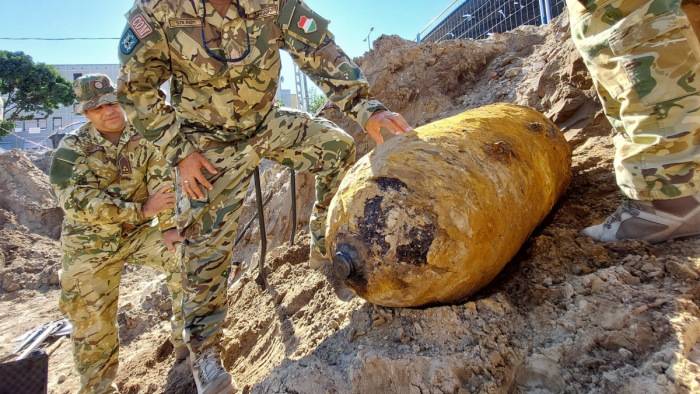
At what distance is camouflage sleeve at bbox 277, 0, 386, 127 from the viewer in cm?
214

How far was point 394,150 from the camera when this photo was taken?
1.58 metres

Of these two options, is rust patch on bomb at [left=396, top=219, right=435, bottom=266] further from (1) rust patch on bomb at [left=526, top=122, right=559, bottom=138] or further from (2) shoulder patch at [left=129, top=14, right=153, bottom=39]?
(2) shoulder patch at [left=129, top=14, right=153, bottom=39]

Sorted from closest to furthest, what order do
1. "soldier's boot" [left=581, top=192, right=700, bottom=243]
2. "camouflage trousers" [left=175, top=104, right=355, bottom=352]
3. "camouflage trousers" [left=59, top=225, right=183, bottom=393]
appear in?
"soldier's boot" [left=581, top=192, right=700, bottom=243]
"camouflage trousers" [left=175, top=104, right=355, bottom=352]
"camouflage trousers" [left=59, top=225, right=183, bottom=393]

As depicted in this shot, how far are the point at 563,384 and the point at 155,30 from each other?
2420 mm

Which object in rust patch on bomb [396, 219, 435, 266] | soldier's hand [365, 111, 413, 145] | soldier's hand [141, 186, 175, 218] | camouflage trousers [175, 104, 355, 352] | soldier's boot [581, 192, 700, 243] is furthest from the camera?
soldier's hand [141, 186, 175, 218]

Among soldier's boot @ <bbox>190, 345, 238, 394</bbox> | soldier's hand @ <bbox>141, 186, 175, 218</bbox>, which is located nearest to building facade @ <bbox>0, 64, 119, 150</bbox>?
soldier's hand @ <bbox>141, 186, 175, 218</bbox>

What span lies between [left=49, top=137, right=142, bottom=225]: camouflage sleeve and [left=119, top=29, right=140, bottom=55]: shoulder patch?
1.22 meters

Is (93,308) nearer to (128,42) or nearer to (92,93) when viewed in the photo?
(92,93)

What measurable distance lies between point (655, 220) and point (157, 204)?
3.05 meters

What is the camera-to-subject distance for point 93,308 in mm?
2676

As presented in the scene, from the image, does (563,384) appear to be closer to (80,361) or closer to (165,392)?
(165,392)

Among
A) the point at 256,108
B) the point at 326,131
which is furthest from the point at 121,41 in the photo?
the point at 326,131

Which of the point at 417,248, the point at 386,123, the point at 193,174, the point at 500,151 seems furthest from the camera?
the point at 193,174

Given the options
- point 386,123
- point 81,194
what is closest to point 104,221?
point 81,194
